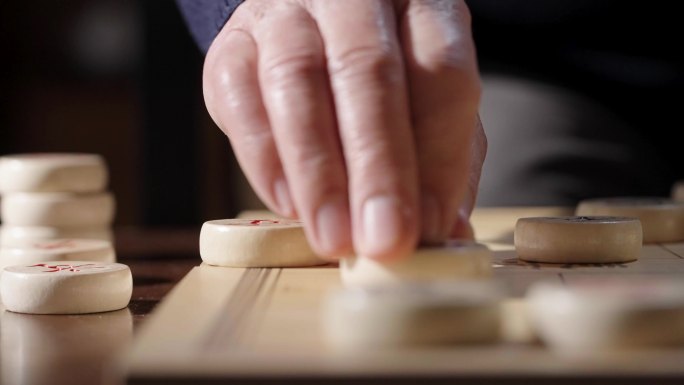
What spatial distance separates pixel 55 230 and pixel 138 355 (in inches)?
29.6

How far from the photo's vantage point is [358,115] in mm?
749

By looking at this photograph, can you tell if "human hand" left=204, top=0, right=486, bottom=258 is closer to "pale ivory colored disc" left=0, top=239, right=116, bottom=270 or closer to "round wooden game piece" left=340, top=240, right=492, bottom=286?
"round wooden game piece" left=340, top=240, right=492, bottom=286

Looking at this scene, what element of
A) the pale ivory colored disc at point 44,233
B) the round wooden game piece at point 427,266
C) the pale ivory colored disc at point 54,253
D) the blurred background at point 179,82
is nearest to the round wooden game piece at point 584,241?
the round wooden game piece at point 427,266

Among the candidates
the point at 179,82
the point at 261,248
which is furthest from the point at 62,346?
the point at 179,82

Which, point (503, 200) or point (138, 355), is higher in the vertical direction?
point (138, 355)

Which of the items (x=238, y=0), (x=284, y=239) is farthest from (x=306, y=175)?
(x=238, y=0)

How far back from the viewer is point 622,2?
1826mm

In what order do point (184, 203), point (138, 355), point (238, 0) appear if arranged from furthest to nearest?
1. point (184, 203)
2. point (238, 0)
3. point (138, 355)

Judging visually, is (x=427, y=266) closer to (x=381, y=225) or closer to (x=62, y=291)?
(x=381, y=225)

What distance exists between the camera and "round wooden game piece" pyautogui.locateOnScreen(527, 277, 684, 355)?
56cm

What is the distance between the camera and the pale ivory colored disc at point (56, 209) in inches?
49.2

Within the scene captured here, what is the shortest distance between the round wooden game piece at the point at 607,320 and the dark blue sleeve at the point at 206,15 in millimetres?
679

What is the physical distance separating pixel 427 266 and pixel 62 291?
1.02 feet

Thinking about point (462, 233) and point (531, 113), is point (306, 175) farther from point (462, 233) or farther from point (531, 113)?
point (531, 113)
